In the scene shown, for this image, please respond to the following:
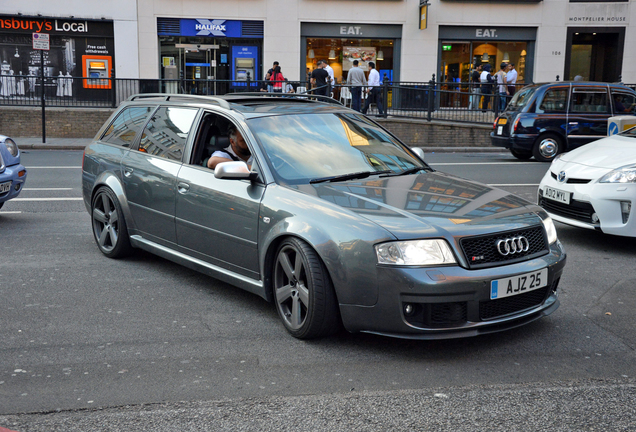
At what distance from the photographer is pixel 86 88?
19734 mm

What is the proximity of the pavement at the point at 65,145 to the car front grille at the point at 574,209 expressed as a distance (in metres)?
11.1

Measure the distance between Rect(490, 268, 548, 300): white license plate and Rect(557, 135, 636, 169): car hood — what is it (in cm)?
306

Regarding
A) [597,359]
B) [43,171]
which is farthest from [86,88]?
[597,359]

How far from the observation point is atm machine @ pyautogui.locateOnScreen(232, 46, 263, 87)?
25562mm

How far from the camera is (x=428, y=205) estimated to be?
4.18m

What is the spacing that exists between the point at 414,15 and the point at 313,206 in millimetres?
23105

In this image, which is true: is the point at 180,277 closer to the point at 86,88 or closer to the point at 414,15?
the point at 86,88

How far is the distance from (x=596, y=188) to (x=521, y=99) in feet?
30.9

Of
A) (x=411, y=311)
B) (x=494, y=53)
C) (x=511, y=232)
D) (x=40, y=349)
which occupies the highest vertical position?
(x=494, y=53)

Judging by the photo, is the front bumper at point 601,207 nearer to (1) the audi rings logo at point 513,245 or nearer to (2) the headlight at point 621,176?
(2) the headlight at point 621,176

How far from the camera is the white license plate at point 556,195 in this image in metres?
6.86

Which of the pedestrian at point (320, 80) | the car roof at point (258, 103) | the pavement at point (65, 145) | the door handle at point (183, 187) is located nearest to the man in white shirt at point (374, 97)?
the pedestrian at point (320, 80)

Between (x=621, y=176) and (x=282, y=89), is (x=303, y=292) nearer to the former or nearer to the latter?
(x=621, y=176)

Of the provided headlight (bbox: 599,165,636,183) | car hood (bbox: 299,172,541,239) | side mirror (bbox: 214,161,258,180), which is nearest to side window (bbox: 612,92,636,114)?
headlight (bbox: 599,165,636,183)
